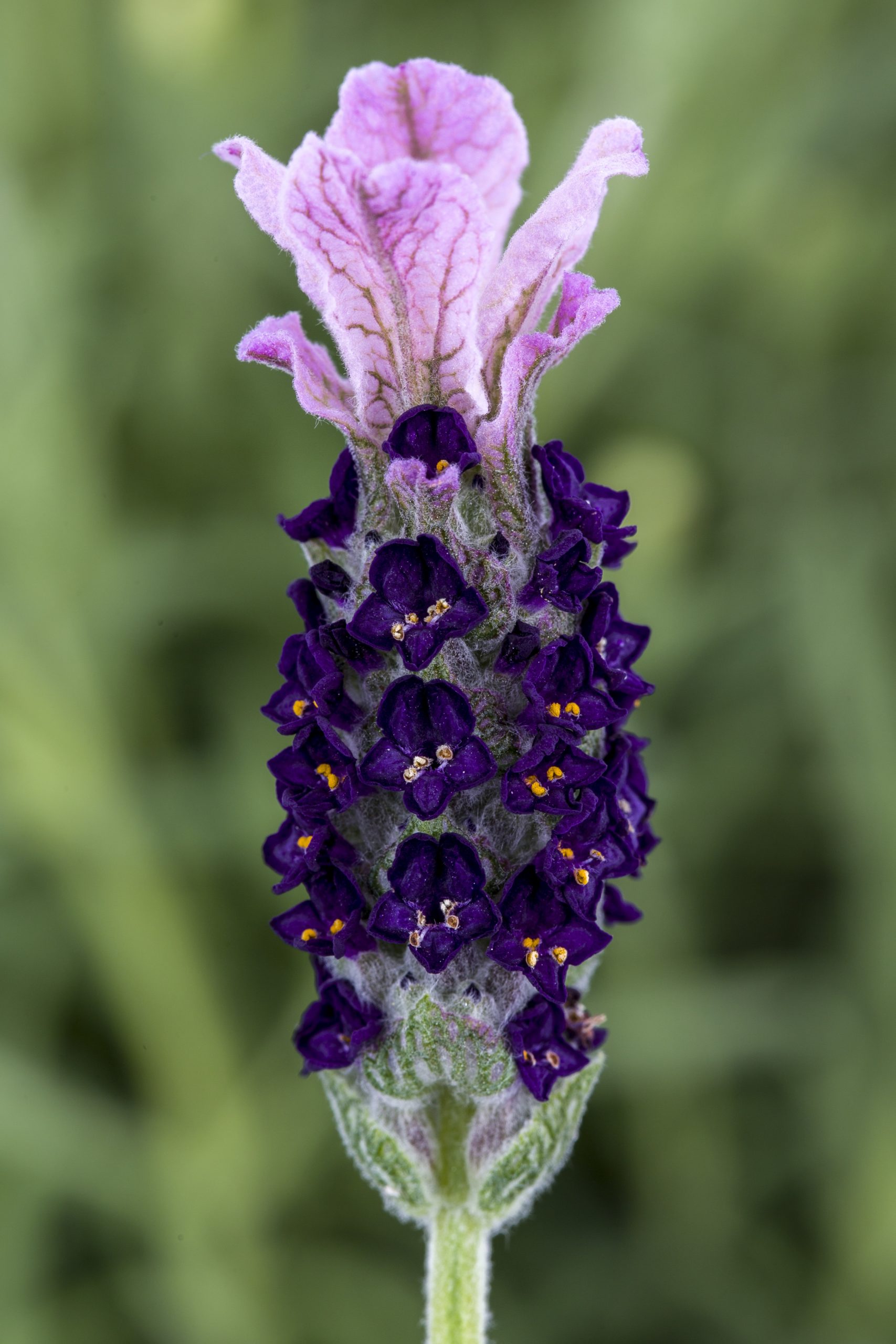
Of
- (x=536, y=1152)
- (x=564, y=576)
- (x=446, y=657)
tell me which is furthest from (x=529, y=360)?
(x=536, y=1152)

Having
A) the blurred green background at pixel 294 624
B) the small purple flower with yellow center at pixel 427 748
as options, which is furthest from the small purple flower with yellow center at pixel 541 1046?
the blurred green background at pixel 294 624

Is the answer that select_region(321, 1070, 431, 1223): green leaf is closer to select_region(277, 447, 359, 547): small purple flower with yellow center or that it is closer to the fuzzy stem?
the fuzzy stem

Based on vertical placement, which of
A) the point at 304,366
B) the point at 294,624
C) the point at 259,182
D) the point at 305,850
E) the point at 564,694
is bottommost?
the point at 305,850

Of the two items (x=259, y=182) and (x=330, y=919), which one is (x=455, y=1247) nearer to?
(x=330, y=919)

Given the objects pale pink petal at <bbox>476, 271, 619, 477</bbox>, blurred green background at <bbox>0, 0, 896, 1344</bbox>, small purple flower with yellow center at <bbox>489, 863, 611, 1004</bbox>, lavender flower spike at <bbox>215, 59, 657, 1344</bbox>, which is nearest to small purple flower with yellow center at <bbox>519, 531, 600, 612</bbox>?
lavender flower spike at <bbox>215, 59, 657, 1344</bbox>

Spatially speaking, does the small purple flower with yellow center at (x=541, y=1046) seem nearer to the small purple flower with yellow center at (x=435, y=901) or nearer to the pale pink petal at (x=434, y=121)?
the small purple flower with yellow center at (x=435, y=901)
